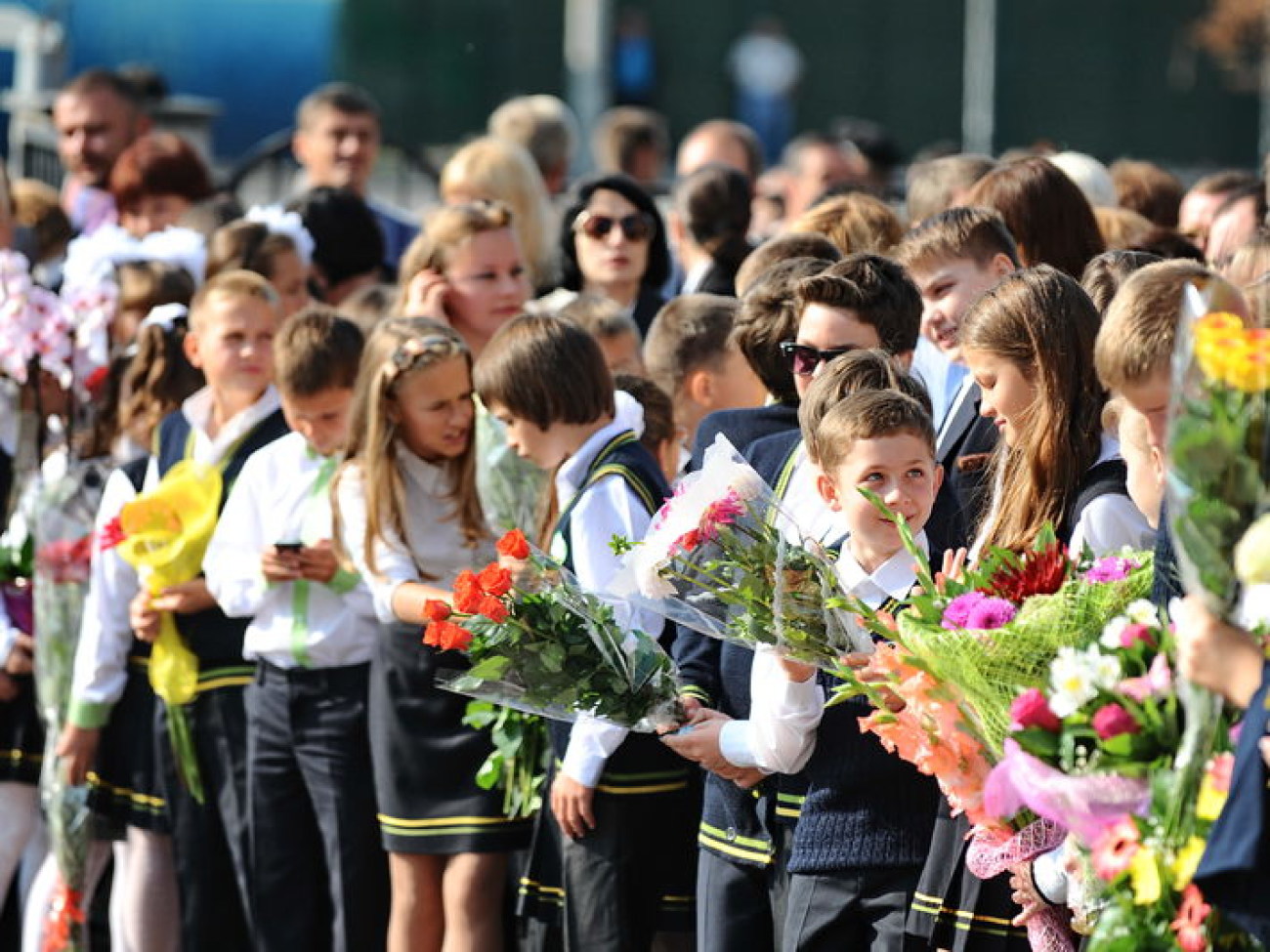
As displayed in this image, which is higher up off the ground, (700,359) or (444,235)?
(444,235)

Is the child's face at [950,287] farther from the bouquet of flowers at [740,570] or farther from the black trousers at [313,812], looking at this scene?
the black trousers at [313,812]

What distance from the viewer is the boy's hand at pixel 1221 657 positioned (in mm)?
3330

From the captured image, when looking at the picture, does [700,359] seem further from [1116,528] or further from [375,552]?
[1116,528]

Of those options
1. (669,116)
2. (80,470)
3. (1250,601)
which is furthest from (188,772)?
(669,116)

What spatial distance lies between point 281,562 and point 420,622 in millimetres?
502

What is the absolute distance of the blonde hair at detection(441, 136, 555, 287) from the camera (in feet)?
27.3

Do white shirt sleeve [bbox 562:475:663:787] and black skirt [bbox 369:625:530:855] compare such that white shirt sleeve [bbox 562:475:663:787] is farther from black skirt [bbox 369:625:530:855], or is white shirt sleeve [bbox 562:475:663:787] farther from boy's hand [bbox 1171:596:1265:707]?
boy's hand [bbox 1171:596:1265:707]

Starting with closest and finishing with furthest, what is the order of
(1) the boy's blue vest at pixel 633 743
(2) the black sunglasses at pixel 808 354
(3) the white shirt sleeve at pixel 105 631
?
(2) the black sunglasses at pixel 808 354
(1) the boy's blue vest at pixel 633 743
(3) the white shirt sleeve at pixel 105 631

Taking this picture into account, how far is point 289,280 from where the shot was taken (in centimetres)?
775

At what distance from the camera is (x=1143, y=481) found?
428 centimetres

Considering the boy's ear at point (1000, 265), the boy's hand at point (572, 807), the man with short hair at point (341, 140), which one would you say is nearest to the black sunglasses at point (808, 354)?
the boy's ear at point (1000, 265)

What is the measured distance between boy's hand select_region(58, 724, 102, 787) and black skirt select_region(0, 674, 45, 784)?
0.58m

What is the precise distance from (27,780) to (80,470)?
1.07m

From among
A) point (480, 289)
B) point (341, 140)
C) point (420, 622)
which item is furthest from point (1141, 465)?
point (341, 140)
